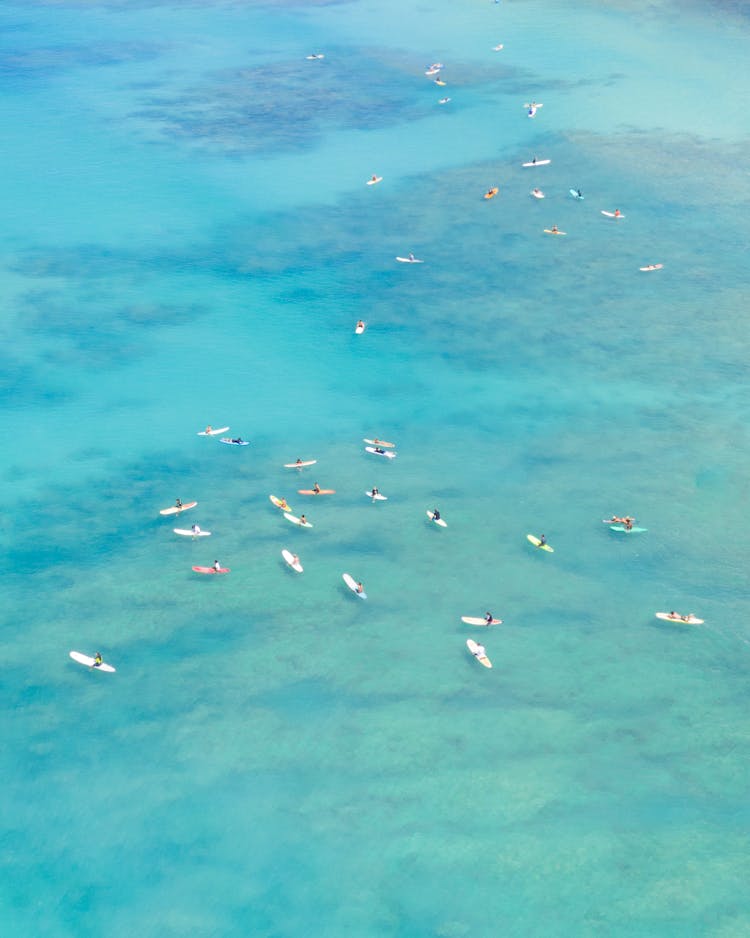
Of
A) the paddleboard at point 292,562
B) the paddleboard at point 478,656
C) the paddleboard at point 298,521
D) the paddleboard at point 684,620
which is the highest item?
the paddleboard at point 298,521

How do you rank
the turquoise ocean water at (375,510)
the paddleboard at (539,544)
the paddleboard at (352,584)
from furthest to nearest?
the paddleboard at (539,544)
the paddleboard at (352,584)
the turquoise ocean water at (375,510)

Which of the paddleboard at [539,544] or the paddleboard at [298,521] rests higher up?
the paddleboard at [298,521]

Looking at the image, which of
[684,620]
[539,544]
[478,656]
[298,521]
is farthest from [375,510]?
[684,620]

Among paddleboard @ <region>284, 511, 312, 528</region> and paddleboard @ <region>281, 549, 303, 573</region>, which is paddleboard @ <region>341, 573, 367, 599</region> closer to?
paddleboard @ <region>281, 549, 303, 573</region>

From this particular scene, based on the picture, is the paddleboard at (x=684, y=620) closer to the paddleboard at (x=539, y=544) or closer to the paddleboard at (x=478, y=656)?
the paddleboard at (x=539, y=544)

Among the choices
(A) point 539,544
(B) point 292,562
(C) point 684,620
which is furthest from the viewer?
(A) point 539,544

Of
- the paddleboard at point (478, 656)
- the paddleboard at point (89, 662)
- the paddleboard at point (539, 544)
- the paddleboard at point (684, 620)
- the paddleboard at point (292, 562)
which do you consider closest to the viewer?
the paddleboard at point (89, 662)

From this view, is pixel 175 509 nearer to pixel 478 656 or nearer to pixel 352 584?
pixel 352 584

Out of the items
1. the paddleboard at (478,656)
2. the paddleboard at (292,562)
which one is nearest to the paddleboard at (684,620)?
the paddleboard at (478,656)

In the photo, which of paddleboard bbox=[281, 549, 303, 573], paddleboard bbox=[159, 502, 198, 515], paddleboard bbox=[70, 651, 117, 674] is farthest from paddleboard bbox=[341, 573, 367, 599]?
paddleboard bbox=[70, 651, 117, 674]
